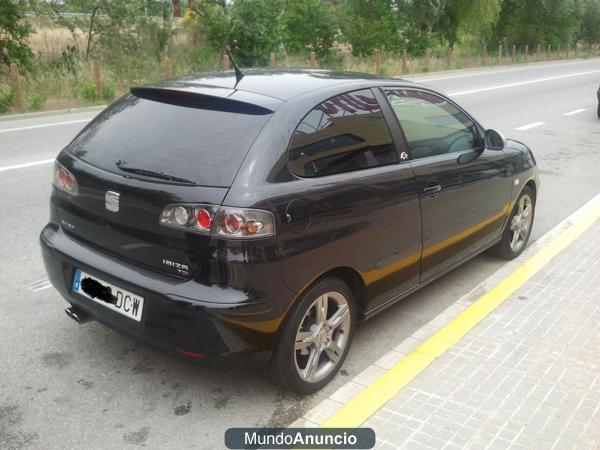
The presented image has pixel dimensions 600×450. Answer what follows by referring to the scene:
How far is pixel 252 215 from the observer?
9.20 feet

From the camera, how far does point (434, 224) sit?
3.95 meters

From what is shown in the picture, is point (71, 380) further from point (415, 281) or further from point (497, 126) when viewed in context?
point (497, 126)

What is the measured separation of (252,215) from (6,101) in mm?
13530

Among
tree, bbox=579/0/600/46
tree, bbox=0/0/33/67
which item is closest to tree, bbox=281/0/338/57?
tree, bbox=0/0/33/67

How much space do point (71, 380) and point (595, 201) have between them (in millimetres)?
6152

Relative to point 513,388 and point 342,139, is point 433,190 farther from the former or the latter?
point 513,388

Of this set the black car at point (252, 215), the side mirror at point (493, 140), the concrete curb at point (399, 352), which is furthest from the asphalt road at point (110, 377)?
the side mirror at point (493, 140)

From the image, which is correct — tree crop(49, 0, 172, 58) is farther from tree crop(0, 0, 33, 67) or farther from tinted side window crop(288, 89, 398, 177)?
tinted side window crop(288, 89, 398, 177)

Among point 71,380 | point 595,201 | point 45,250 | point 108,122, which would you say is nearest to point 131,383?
point 71,380

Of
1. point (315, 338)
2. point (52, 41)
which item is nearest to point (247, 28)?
point (52, 41)

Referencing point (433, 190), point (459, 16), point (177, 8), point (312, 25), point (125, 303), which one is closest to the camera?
point (125, 303)

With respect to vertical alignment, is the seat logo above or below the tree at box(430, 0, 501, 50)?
below

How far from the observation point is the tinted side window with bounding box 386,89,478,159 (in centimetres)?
387

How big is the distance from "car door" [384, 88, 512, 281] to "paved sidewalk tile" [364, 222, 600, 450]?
54 centimetres
